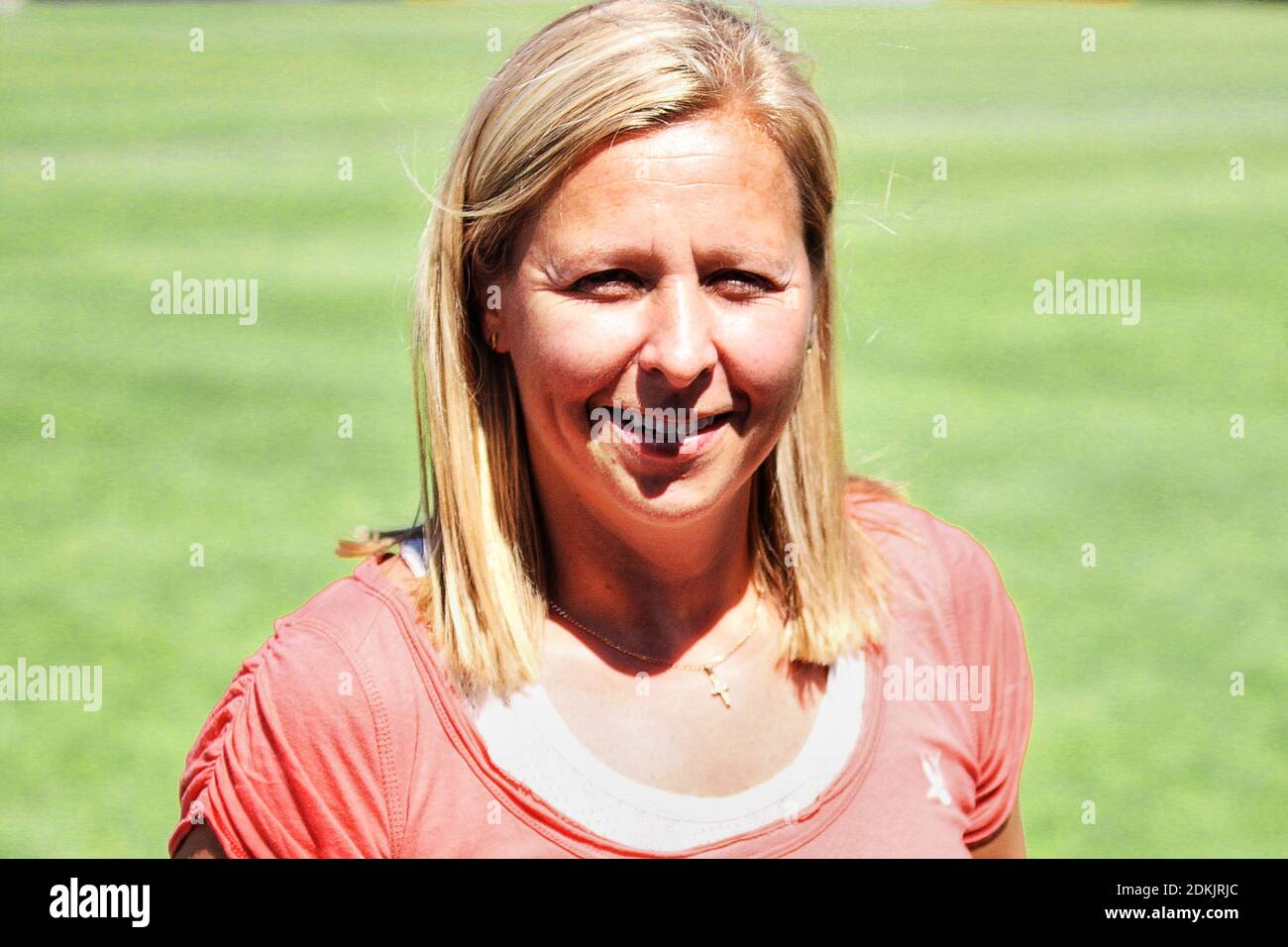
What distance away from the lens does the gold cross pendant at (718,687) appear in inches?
106

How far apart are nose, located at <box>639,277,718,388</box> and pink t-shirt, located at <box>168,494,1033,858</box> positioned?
56 cm

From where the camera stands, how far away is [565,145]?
A: 7.77 ft

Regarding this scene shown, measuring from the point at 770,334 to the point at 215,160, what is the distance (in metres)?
18.4

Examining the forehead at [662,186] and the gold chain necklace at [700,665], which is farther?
the gold chain necklace at [700,665]

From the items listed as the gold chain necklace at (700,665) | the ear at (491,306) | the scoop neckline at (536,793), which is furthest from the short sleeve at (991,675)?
the ear at (491,306)

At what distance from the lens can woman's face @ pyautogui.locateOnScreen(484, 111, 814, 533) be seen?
2.37m

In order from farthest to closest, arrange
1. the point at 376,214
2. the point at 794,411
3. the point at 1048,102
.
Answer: the point at 1048,102
the point at 376,214
the point at 794,411

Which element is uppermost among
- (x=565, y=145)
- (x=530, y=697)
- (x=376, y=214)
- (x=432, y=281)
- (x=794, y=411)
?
(x=376, y=214)

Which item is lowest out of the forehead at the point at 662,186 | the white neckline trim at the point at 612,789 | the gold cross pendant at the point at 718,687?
the white neckline trim at the point at 612,789

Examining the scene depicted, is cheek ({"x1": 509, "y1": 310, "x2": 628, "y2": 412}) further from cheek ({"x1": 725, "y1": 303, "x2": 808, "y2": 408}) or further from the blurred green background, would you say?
the blurred green background

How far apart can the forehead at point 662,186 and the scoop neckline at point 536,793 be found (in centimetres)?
63

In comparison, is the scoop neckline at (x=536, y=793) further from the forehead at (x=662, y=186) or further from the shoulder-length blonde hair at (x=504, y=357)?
the forehead at (x=662, y=186)
